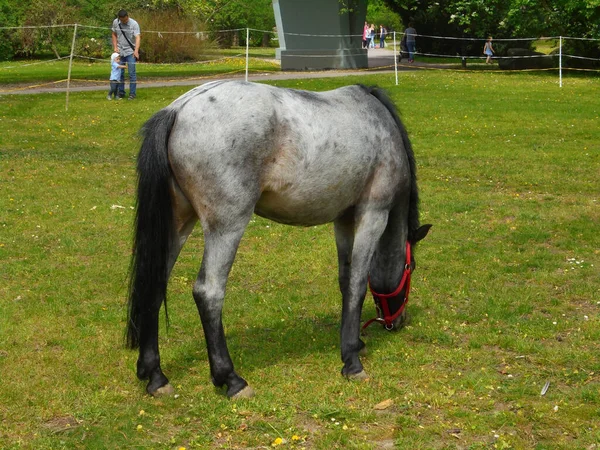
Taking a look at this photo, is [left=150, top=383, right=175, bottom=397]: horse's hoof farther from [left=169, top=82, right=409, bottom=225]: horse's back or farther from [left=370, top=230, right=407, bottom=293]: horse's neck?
[left=370, top=230, right=407, bottom=293]: horse's neck

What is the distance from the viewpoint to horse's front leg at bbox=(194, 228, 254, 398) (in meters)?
5.46

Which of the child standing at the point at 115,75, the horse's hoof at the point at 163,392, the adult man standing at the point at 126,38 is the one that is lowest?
the horse's hoof at the point at 163,392

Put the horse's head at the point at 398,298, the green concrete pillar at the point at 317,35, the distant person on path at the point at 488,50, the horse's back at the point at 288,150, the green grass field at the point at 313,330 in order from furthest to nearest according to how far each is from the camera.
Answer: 1. the distant person on path at the point at 488,50
2. the green concrete pillar at the point at 317,35
3. the horse's head at the point at 398,298
4. the horse's back at the point at 288,150
5. the green grass field at the point at 313,330

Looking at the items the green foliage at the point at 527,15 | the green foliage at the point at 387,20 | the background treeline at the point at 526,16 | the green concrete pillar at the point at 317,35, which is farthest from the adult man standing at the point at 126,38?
the green foliage at the point at 387,20

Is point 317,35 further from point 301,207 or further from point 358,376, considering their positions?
point 358,376

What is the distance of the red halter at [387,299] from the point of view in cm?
661

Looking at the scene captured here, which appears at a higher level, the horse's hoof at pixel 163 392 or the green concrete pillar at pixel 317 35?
the green concrete pillar at pixel 317 35

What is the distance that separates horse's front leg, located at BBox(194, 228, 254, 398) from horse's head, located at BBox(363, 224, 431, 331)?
1.51m

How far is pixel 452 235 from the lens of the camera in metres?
9.93

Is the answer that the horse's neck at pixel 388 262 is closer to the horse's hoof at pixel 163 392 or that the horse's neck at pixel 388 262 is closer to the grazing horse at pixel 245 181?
the grazing horse at pixel 245 181

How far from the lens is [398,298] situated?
6.72 m

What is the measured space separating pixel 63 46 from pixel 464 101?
76.7 ft

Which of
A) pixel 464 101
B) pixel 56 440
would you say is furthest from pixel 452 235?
pixel 464 101

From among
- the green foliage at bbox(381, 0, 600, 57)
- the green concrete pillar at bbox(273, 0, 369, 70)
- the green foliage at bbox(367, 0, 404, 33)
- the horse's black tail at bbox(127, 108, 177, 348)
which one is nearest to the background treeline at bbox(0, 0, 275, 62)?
the green concrete pillar at bbox(273, 0, 369, 70)
